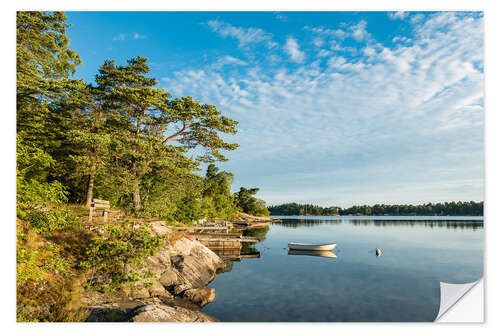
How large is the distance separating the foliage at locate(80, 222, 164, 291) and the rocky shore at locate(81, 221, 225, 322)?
0.33 m

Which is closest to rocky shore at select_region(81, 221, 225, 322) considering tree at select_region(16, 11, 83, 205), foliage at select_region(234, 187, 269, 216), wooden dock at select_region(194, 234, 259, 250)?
tree at select_region(16, 11, 83, 205)

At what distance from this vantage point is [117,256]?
5.44m

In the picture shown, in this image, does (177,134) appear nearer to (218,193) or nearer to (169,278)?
(169,278)

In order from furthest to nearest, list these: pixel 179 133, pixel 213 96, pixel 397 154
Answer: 1. pixel 179 133
2. pixel 397 154
3. pixel 213 96

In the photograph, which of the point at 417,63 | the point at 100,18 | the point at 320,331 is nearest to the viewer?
the point at 320,331

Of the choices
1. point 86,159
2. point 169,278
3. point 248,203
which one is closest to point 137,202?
point 86,159

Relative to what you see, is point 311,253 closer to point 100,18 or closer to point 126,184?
point 126,184

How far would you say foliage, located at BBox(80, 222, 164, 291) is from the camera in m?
5.33

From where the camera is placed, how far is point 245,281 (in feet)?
33.6

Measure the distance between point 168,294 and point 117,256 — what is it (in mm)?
2453

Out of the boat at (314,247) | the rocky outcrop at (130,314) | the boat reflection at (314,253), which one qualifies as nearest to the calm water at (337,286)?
the boat reflection at (314,253)

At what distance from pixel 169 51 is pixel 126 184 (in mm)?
6164

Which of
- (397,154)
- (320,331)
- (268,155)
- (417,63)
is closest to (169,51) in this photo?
(268,155)

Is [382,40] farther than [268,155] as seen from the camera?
No
